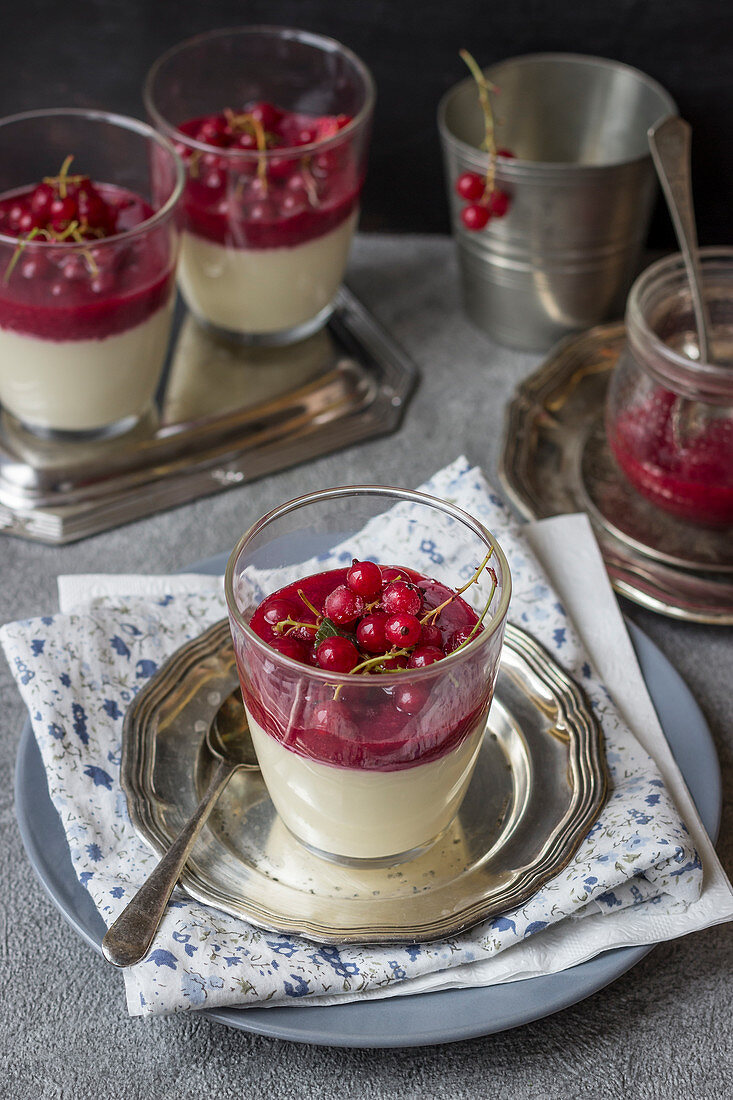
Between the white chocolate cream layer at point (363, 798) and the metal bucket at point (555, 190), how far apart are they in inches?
24.5

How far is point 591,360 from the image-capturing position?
1.19m

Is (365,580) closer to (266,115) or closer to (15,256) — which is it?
(15,256)

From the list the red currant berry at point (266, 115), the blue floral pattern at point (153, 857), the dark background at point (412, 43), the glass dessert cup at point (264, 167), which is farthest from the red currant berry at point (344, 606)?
the dark background at point (412, 43)

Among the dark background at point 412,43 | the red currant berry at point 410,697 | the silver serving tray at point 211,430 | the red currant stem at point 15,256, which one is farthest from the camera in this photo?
the dark background at point 412,43

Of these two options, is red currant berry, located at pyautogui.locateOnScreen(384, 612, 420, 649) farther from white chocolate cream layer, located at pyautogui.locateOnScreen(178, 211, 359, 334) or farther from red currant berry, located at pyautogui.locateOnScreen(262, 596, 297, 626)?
white chocolate cream layer, located at pyautogui.locateOnScreen(178, 211, 359, 334)

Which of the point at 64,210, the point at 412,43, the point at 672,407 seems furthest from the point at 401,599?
the point at 412,43

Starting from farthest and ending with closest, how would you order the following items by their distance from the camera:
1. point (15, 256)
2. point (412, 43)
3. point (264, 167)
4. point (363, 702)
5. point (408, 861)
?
point (412, 43), point (264, 167), point (15, 256), point (408, 861), point (363, 702)

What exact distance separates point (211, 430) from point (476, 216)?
34 cm

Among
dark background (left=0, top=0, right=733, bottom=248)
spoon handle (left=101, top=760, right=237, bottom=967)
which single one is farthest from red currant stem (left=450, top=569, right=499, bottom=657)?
dark background (left=0, top=0, right=733, bottom=248)

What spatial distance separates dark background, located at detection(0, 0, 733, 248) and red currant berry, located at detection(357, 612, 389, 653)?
2.83 ft

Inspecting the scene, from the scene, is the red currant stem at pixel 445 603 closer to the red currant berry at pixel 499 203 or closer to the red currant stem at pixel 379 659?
the red currant stem at pixel 379 659

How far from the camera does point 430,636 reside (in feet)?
2.12

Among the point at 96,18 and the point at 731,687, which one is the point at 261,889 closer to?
the point at 731,687

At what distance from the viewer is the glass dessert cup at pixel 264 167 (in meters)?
1.05
